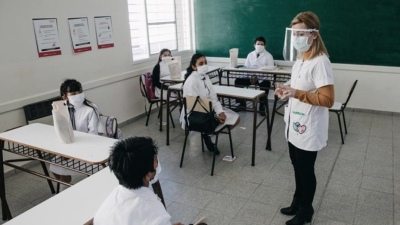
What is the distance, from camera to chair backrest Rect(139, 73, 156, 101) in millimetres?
4676

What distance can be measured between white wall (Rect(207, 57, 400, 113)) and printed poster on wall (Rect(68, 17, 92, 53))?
11.9ft

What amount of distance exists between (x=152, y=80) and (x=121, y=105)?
585mm

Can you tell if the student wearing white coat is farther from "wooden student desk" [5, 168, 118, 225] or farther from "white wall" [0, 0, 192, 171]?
"white wall" [0, 0, 192, 171]

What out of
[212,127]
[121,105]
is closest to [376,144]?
[212,127]

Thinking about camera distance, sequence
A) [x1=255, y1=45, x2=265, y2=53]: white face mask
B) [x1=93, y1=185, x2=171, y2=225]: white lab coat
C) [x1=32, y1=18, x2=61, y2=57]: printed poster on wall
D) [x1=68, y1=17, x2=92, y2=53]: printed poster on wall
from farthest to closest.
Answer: [x1=255, y1=45, x2=265, y2=53]: white face mask
[x1=68, y1=17, x2=92, y2=53]: printed poster on wall
[x1=32, y1=18, x2=61, y2=57]: printed poster on wall
[x1=93, y1=185, x2=171, y2=225]: white lab coat

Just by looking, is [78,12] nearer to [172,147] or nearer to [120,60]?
[120,60]

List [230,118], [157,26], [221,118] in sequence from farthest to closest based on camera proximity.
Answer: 1. [157,26]
2. [230,118]
3. [221,118]

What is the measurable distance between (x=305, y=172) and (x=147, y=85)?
3008mm

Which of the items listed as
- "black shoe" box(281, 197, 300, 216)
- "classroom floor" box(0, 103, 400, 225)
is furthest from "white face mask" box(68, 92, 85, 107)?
"black shoe" box(281, 197, 300, 216)

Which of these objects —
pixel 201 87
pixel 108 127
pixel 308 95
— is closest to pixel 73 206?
pixel 108 127

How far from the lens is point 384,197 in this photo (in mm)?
2744

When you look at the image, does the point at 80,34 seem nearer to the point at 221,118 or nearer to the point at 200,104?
the point at 200,104

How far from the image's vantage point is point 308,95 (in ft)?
6.49

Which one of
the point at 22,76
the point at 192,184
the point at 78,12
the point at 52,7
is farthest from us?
the point at 78,12
